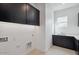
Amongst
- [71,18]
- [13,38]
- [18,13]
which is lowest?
[13,38]

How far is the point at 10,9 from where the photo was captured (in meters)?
1.67

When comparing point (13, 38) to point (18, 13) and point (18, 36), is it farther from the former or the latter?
point (18, 13)

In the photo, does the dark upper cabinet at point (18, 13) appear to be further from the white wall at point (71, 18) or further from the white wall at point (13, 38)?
the white wall at point (71, 18)

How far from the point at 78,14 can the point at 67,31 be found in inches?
17.8

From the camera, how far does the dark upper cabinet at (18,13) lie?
1.53 metres

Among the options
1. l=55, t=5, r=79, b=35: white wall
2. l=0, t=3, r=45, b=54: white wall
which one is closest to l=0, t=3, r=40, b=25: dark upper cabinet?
l=0, t=3, r=45, b=54: white wall

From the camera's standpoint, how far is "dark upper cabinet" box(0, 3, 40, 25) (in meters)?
1.53

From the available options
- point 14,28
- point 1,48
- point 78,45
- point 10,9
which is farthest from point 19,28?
point 78,45

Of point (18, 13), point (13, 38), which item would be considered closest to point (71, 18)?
point (18, 13)

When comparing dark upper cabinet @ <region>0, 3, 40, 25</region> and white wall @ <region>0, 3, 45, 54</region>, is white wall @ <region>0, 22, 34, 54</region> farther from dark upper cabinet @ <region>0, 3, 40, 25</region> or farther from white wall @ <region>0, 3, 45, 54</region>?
dark upper cabinet @ <region>0, 3, 40, 25</region>

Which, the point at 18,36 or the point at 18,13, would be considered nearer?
the point at 18,13

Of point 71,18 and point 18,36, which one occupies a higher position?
point 71,18

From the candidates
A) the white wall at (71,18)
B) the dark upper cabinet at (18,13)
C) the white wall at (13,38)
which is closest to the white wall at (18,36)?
the white wall at (13,38)

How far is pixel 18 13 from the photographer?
6.28 ft
